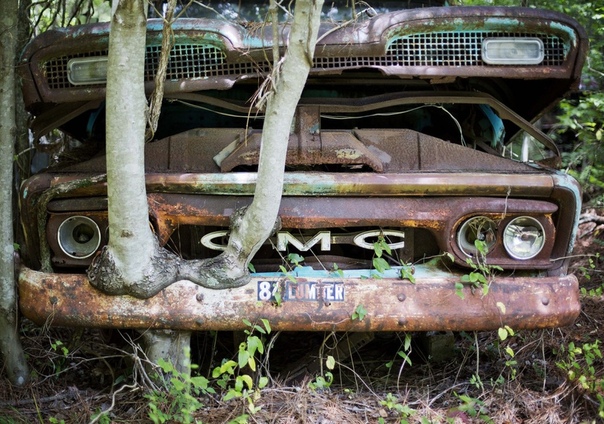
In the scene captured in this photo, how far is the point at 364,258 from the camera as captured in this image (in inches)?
135

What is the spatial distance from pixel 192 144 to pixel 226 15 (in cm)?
127

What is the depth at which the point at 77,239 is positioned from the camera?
10.1 ft

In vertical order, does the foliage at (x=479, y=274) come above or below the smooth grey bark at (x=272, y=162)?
below

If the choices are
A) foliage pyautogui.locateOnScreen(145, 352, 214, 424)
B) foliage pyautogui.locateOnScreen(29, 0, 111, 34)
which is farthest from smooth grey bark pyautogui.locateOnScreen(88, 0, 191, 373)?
foliage pyautogui.locateOnScreen(29, 0, 111, 34)

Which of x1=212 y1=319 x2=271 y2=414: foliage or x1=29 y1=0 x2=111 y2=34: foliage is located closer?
x1=212 y1=319 x2=271 y2=414: foliage

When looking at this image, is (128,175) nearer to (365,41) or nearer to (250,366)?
(250,366)

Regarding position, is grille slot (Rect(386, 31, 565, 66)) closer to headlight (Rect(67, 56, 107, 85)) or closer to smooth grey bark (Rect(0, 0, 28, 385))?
headlight (Rect(67, 56, 107, 85))

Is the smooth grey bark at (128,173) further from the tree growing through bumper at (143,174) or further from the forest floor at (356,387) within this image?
the forest floor at (356,387)

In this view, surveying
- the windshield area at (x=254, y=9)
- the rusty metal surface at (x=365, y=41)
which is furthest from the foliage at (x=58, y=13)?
the rusty metal surface at (x=365, y=41)

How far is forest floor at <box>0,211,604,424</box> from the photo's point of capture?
9.05 feet

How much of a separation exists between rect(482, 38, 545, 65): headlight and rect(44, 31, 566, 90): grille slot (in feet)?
0.10

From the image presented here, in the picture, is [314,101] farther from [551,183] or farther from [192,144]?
[551,183]

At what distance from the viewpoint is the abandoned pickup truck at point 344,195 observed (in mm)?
2799

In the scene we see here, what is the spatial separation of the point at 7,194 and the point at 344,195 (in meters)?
1.53
